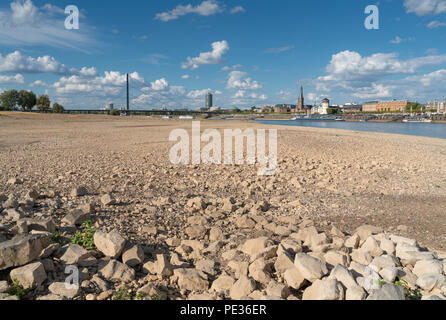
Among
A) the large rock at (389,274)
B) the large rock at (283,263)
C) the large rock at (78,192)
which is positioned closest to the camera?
the large rock at (389,274)

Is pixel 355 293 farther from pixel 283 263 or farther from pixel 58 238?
pixel 58 238

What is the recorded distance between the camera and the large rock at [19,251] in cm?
360

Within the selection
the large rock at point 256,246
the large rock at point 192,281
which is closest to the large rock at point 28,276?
the large rock at point 192,281

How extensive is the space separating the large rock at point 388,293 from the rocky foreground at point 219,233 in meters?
0.01

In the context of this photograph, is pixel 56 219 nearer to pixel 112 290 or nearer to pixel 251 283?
pixel 112 290

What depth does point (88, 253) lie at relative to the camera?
4.13 meters

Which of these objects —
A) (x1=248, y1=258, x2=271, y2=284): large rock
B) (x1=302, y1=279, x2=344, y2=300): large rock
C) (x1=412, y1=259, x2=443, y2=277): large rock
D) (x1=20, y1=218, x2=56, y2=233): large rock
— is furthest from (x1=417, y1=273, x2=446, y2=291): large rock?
(x1=20, y1=218, x2=56, y2=233): large rock

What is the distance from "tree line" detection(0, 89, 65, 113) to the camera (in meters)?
80.8

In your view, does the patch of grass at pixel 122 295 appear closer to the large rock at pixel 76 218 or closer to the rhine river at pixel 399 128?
the large rock at pixel 76 218

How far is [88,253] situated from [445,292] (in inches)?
181

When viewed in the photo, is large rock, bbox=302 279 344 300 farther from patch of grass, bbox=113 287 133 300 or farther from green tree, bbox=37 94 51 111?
green tree, bbox=37 94 51 111

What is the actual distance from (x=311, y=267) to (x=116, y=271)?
259 centimetres

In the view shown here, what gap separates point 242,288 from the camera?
3680 millimetres
